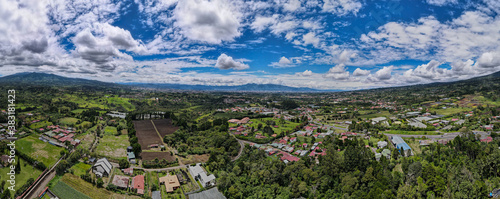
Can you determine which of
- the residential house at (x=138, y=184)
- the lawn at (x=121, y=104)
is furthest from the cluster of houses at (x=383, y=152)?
the lawn at (x=121, y=104)

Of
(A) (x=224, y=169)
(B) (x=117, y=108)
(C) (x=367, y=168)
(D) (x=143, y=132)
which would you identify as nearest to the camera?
(C) (x=367, y=168)

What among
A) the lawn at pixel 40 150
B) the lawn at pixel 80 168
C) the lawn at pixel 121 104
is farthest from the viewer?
the lawn at pixel 121 104

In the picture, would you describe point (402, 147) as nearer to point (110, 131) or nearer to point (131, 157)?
point (131, 157)

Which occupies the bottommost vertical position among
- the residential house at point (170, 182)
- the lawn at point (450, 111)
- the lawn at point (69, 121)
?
the residential house at point (170, 182)

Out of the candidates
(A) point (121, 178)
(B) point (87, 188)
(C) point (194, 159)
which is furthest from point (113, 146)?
(C) point (194, 159)

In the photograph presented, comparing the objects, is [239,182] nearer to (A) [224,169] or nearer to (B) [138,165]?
(A) [224,169]

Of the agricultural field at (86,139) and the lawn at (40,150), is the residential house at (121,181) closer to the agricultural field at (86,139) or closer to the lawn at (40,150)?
the lawn at (40,150)

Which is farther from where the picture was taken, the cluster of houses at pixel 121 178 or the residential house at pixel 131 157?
the residential house at pixel 131 157

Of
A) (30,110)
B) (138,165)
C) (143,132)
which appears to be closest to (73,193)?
(138,165)
